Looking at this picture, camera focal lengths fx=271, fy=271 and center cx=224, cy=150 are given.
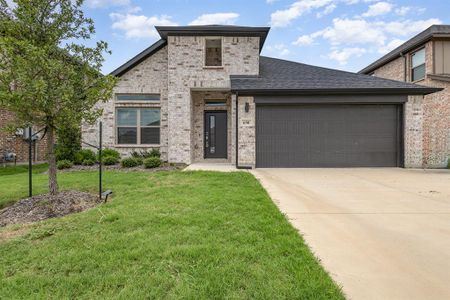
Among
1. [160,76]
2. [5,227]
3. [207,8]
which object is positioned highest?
[207,8]

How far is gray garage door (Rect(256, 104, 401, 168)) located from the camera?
9953mm

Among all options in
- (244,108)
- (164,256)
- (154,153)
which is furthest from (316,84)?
(164,256)

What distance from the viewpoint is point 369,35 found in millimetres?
18766

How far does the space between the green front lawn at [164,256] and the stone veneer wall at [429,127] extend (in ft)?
26.6

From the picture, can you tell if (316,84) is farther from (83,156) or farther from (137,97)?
(83,156)

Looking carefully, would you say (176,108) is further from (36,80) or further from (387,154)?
(387,154)

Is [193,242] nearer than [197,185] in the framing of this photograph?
Yes

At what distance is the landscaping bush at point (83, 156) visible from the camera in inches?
410

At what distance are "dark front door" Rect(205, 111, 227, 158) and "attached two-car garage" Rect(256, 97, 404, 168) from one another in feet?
8.28

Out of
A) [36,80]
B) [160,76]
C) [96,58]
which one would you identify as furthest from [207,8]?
[36,80]

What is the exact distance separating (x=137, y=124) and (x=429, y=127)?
1261 centimetres

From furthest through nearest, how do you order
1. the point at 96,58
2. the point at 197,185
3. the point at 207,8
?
1. the point at 207,8
2. the point at 197,185
3. the point at 96,58

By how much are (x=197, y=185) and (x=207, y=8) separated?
37.1 ft

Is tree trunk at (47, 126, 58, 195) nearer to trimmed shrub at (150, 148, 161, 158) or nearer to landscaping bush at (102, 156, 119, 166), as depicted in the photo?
landscaping bush at (102, 156, 119, 166)
